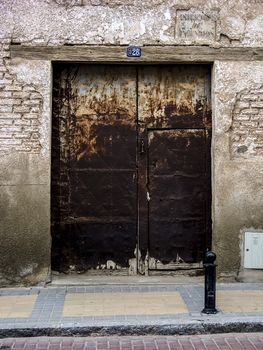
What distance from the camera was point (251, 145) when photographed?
7902mm

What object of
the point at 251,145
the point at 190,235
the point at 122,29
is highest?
the point at 122,29

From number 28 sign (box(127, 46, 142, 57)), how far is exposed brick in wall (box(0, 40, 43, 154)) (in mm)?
1367

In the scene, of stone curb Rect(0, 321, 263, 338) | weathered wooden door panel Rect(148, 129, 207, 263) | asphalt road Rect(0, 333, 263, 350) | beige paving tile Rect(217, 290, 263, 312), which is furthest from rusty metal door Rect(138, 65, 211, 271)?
asphalt road Rect(0, 333, 263, 350)

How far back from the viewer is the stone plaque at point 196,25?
786 centimetres

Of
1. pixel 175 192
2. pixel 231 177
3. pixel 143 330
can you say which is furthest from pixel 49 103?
pixel 143 330

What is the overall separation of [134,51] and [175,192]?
6.80ft

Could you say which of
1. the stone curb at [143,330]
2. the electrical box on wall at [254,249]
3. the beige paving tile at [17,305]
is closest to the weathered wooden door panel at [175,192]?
the electrical box on wall at [254,249]

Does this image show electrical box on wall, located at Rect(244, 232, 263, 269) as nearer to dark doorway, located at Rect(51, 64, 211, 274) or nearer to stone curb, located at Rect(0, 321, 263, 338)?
dark doorway, located at Rect(51, 64, 211, 274)

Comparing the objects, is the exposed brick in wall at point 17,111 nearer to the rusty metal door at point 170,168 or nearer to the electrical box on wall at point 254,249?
the rusty metal door at point 170,168

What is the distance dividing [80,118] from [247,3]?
2.84 metres

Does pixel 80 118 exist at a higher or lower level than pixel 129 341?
higher

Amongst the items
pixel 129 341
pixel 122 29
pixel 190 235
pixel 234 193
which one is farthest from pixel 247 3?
pixel 129 341

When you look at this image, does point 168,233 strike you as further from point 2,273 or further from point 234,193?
point 2,273

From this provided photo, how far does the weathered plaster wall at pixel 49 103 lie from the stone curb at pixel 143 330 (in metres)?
1.87
